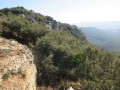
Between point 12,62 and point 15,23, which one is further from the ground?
point 15,23

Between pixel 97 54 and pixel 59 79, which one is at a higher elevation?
pixel 97 54

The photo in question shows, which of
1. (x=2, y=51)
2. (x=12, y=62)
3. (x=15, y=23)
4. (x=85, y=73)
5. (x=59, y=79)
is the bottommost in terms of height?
(x=59, y=79)

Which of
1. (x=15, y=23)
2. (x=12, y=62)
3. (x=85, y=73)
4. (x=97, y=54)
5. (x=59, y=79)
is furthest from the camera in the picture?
(x=15, y=23)

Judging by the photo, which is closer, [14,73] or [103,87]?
[14,73]

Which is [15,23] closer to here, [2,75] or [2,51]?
[2,51]

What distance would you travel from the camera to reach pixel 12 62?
9188 millimetres

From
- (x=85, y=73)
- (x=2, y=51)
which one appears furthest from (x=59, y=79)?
(x=2, y=51)

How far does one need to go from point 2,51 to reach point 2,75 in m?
3.03

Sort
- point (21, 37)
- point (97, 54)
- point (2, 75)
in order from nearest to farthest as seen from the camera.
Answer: point (2, 75) < point (97, 54) < point (21, 37)

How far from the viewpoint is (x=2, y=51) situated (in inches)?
391

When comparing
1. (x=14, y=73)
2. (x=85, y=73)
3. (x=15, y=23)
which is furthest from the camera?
(x=15, y=23)

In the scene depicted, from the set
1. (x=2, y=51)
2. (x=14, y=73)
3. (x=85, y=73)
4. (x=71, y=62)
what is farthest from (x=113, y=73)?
(x=2, y=51)

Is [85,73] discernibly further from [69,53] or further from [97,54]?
[97,54]

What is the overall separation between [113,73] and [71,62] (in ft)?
18.4
